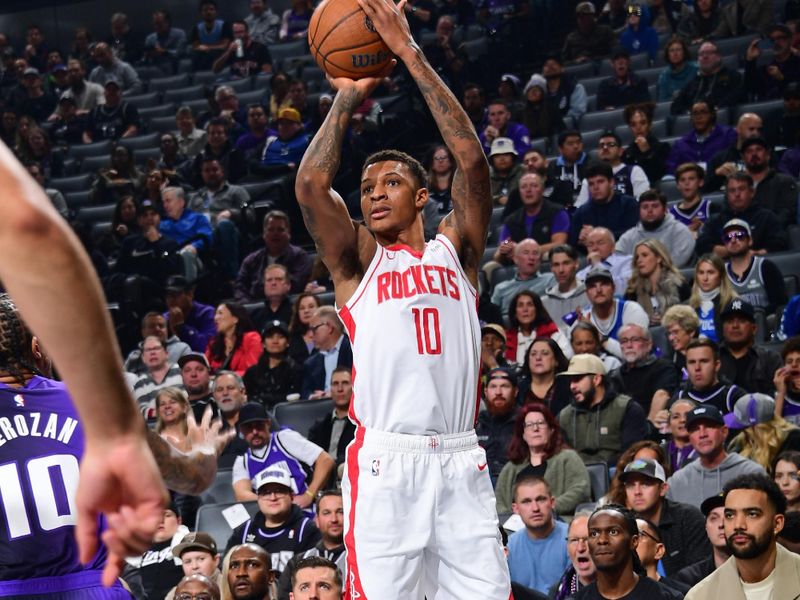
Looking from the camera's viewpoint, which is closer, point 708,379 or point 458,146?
point 458,146

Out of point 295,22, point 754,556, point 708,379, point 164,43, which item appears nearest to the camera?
point 754,556

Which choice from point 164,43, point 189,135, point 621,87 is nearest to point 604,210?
point 621,87

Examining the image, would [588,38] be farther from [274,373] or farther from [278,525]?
[278,525]

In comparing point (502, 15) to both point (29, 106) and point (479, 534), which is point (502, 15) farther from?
point (479, 534)

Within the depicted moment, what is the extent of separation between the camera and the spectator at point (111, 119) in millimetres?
18297

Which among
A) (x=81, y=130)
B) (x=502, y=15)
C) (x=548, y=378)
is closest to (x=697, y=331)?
(x=548, y=378)

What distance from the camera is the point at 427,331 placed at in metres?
4.91

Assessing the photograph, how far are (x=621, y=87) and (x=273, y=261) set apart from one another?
4.67 metres

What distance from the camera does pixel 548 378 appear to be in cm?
946

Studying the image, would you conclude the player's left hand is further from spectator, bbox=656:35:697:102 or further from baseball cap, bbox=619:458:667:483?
spectator, bbox=656:35:697:102

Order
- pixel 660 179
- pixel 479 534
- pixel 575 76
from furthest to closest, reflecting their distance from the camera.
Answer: pixel 575 76 < pixel 660 179 < pixel 479 534

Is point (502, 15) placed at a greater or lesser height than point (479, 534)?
greater

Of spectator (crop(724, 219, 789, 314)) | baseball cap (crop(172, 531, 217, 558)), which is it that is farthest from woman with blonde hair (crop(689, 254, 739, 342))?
baseball cap (crop(172, 531, 217, 558))

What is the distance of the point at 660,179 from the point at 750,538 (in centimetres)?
671
